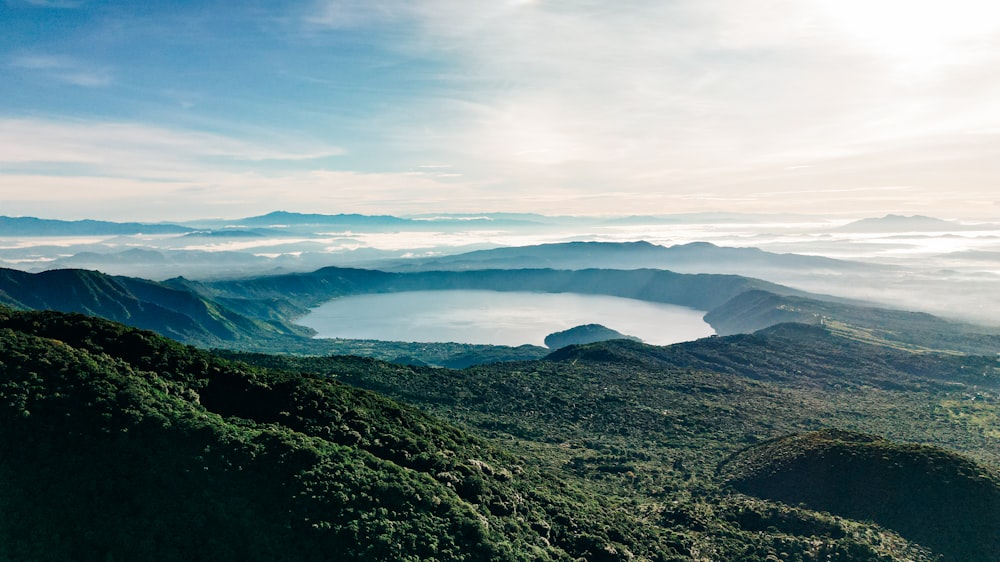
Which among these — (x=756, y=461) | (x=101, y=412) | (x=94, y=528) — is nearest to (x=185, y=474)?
(x=94, y=528)

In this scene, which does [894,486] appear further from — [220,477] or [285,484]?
[220,477]

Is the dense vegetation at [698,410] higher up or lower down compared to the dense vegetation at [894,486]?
lower down

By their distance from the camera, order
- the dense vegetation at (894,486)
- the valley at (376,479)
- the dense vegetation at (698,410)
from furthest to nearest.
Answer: the dense vegetation at (698,410) < the dense vegetation at (894,486) < the valley at (376,479)

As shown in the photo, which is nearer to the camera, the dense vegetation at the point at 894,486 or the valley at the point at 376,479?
the valley at the point at 376,479

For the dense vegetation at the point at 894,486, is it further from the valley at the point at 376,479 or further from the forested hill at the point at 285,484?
the forested hill at the point at 285,484

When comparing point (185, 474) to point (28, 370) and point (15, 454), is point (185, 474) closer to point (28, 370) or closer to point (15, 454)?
point (15, 454)

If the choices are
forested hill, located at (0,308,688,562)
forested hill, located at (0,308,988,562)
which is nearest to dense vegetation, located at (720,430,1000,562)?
forested hill, located at (0,308,988,562)

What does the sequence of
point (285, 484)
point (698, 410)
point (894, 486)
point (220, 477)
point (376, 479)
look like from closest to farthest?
1. point (220, 477)
2. point (285, 484)
3. point (376, 479)
4. point (894, 486)
5. point (698, 410)

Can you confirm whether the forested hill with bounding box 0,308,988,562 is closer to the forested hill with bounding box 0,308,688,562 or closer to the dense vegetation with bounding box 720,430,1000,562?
the forested hill with bounding box 0,308,688,562

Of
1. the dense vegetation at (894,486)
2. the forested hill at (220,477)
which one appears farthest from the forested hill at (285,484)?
the dense vegetation at (894,486)

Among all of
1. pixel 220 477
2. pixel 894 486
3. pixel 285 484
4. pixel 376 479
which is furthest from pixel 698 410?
pixel 220 477
